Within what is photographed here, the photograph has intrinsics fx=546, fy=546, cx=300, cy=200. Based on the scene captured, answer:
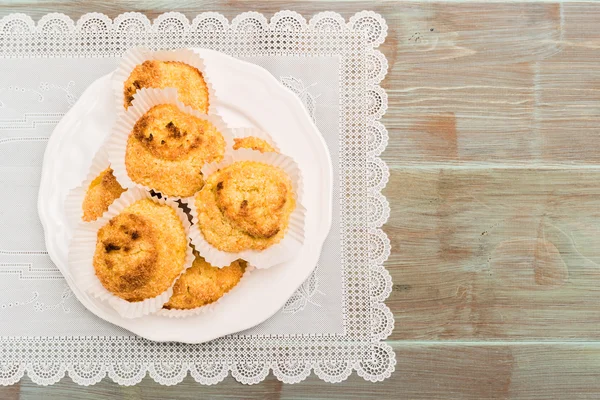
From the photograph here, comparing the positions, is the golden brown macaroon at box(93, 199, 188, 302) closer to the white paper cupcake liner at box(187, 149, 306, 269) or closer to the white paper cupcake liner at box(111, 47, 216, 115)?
the white paper cupcake liner at box(187, 149, 306, 269)

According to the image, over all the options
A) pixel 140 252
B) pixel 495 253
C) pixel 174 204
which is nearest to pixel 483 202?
pixel 495 253

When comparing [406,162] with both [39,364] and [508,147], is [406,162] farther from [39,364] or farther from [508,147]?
[39,364]

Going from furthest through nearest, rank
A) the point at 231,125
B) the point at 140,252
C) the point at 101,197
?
the point at 231,125
the point at 101,197
the point at 140,252

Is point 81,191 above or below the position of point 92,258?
above

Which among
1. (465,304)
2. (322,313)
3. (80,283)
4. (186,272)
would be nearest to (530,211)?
(465,304)

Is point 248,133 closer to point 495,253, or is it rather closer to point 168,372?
point 168,372

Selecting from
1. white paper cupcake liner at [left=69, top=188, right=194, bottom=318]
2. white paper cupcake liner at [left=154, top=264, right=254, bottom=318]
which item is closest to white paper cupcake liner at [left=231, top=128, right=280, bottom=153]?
white paper cupcake liner at [left=69, top=188, right=194, bottom=318]
